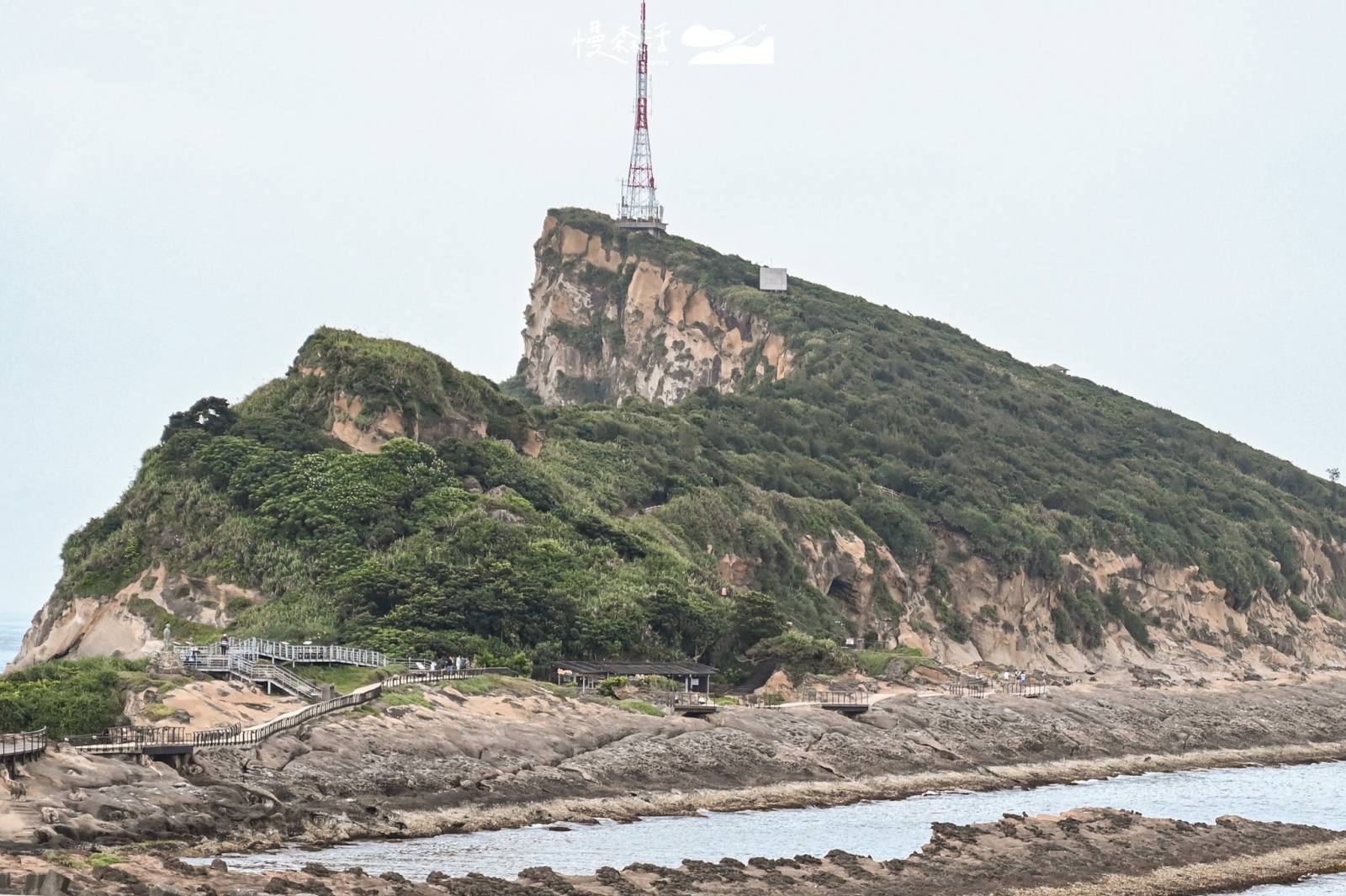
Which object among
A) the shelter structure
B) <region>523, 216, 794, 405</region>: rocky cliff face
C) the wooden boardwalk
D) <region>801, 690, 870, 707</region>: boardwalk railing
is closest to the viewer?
the wooden boardwalk

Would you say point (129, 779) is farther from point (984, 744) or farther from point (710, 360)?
point (710, 360)

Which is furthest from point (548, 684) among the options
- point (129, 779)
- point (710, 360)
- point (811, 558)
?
point (710, 360)

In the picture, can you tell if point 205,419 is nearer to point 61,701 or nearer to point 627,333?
point 61,701

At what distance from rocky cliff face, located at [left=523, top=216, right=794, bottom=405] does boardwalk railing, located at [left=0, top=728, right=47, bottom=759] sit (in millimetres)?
115434

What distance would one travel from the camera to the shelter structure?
2906 inches

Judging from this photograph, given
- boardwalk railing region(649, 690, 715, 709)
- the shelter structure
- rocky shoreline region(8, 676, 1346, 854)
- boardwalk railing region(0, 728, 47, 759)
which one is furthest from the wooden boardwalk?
Result: the shelter structure

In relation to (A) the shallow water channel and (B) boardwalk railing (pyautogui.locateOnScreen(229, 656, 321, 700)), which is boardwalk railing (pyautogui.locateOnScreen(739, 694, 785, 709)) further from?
(B) boardwalk railing (pyautogui.locateOnScreen(229, 656, 321, 700))

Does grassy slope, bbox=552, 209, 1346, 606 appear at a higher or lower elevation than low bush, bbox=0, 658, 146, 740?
higher

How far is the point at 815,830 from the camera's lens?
181ft

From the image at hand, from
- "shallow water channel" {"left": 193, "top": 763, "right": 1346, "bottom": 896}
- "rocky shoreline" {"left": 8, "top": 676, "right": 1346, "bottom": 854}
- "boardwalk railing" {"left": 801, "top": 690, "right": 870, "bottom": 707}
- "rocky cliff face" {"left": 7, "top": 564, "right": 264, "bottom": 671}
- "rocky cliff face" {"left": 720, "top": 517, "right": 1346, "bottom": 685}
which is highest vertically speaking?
"rocky cliff face" {"left": 720, "top": 517, "right": 1346, "bottom": 685}

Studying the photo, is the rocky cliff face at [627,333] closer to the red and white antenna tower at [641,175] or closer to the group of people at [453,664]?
the red and white antenna tower at [641,175]

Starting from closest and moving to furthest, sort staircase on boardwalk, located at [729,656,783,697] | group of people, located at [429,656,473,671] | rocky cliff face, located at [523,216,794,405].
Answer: group of people, located at [429,656,473,671] < staircase on boardwalk, located at [729,656,783,697] < rocky cliff face, located at [523,216,794,405]

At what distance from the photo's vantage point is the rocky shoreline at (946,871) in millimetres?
36781

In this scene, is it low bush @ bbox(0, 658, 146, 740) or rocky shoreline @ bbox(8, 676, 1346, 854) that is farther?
low bush @ bbox(0, 658, 146, 740)
